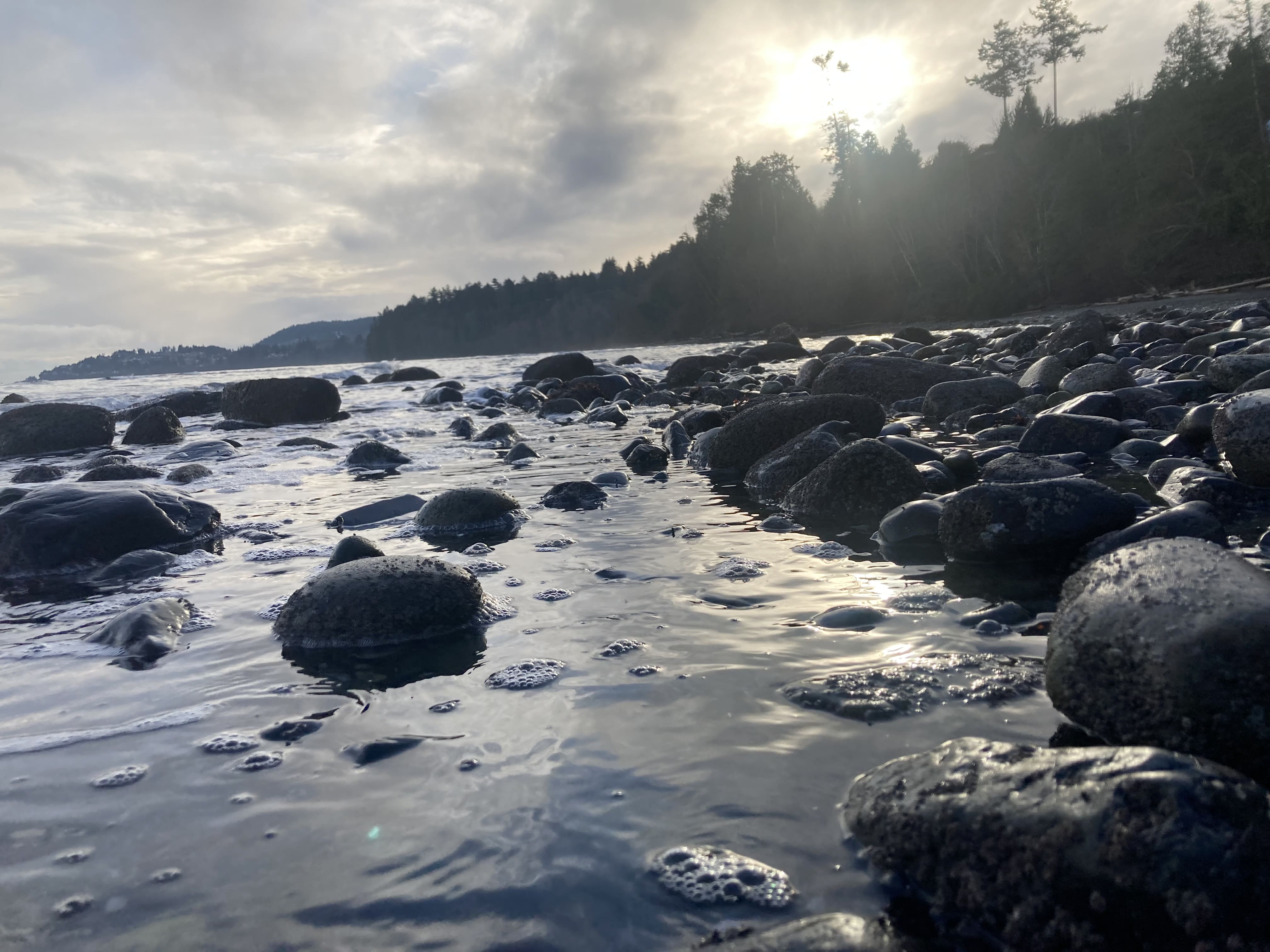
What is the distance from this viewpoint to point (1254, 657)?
5.90ft

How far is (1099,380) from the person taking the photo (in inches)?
311

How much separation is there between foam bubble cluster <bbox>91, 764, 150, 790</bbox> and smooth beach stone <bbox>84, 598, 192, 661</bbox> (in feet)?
3.02

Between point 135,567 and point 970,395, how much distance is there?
310 inches

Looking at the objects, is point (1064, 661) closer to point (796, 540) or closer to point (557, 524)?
point (796, 540)

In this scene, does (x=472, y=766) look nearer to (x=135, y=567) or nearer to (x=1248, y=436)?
(x=135, y=567)

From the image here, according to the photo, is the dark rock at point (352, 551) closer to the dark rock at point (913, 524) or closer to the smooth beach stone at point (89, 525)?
the smooth beach stone at point (89, 525)

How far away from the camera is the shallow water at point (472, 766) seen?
1605mm

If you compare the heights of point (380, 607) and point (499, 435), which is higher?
point (499, 435)

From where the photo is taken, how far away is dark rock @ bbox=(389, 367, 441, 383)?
24.5 meters

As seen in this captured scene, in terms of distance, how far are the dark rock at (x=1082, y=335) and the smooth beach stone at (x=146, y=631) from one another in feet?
39.5

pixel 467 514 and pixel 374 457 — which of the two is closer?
pixel 467 514

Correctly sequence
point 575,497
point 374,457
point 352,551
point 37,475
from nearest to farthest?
point 352,551
point 575,497
point 37,475
point 374,457

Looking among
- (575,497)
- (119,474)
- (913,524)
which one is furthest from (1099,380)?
(119,474)

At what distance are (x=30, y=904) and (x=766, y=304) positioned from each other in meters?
58.0
